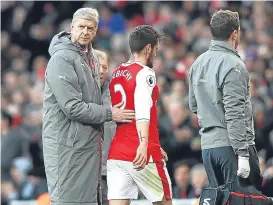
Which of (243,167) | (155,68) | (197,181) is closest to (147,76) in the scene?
(243,167)

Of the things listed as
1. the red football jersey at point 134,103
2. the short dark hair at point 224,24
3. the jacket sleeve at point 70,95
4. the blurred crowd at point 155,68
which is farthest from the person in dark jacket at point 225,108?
the blurred crowd at point 155,68

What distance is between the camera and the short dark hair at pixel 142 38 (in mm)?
8844

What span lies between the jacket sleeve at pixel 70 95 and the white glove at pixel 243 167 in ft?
3.65

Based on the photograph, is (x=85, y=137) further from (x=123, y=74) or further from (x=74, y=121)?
(x=123, y=74)

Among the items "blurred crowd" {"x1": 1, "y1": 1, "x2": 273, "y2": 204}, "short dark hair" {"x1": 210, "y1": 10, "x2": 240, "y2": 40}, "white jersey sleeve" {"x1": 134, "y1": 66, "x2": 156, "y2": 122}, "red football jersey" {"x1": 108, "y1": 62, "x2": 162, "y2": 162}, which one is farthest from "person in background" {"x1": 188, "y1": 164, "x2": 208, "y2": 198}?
"white jersey sleeve" {"x1": 134, "y1": 66, "x2": 156, "y2": 122}

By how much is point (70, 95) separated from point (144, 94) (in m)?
0.59

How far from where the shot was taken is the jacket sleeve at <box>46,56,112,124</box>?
8.67 meters

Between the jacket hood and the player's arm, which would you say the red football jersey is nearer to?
A: the player's arm

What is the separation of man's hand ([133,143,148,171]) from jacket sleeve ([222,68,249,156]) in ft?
2.27

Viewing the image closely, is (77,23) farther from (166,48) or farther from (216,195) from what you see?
(166,48)

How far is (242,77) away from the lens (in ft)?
28.7

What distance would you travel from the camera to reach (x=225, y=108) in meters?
8.70

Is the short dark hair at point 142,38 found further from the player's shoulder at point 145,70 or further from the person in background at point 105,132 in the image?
the person in background at point 105,132

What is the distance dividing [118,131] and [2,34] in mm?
13574
